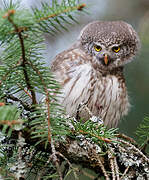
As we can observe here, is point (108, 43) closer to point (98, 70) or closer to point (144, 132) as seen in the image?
point (98, 70)

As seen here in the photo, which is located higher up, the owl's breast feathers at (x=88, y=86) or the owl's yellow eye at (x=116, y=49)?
the owl's yellow eye at (x=116, y=49)

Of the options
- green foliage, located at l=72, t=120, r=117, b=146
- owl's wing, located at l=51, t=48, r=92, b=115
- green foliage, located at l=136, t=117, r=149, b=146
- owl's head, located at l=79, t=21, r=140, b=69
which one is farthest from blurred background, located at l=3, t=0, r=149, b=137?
green foliage, located at l=72, t=120, r=117, b=146

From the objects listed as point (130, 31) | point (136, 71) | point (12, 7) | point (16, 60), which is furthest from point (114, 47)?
point (12, 7)

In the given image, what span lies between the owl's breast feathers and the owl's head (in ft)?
0.28

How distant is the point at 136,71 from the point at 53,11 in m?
2.64

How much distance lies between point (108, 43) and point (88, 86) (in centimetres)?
48

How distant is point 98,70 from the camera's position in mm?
2754

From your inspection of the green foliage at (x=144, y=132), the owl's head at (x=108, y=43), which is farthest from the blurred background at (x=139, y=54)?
the green foliage at (x=144, y=132)

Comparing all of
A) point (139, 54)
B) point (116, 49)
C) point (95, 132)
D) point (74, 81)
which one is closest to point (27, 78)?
point (95, 132)

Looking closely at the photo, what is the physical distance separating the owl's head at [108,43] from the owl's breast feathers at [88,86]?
0.28 ft

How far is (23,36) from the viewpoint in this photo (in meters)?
1.10

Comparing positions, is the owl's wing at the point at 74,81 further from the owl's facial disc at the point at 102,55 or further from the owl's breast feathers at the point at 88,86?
the owl's facial disc at the point at 102,55

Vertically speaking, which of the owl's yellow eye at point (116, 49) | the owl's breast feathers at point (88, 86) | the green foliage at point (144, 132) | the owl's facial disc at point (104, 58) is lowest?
the green foliage at point (144, 132)

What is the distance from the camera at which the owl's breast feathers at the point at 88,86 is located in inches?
102
